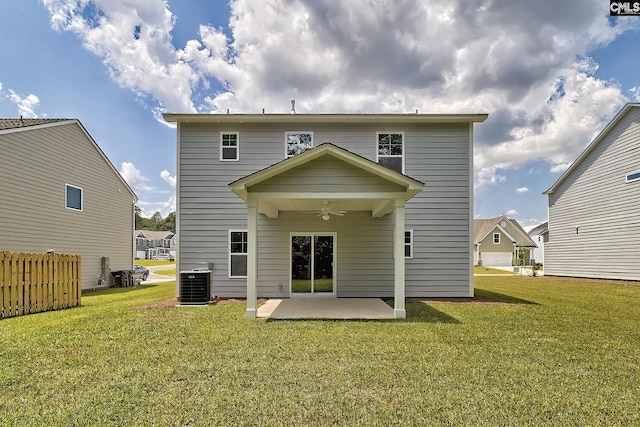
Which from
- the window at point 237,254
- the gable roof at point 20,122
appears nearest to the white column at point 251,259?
the window at point 237,254

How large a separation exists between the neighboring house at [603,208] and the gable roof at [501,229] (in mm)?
18366

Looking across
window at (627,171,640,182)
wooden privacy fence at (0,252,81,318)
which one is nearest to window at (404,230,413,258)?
wooden privacy fence at (0,252,81,318)

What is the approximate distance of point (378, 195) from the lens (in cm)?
740

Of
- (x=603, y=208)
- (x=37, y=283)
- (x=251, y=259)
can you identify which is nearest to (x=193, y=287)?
(x=251, y=259)

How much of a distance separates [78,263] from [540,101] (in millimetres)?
19345

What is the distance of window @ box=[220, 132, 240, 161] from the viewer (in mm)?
10766

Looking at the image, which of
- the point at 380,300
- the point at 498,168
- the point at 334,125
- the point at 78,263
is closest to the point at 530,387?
the point at 380,300

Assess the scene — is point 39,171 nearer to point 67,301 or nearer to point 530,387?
point 67,301

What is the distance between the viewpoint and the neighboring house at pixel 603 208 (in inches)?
576

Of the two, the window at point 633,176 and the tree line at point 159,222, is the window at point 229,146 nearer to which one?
the window at point 633,176

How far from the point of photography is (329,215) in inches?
416

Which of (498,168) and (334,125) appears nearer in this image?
(334,125)

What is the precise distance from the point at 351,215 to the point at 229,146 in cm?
472

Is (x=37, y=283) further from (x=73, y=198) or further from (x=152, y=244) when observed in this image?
(x=152, y=244)
